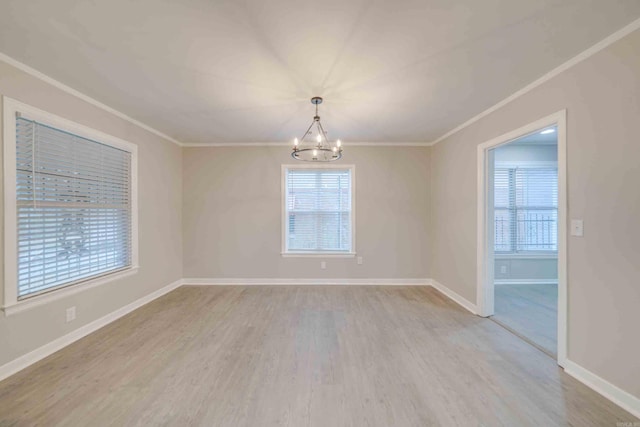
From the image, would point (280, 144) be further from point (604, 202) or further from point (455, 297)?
point (604, 202)

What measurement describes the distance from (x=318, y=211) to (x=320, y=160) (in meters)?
1.94

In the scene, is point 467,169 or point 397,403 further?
point 467,169

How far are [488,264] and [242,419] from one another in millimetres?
3110

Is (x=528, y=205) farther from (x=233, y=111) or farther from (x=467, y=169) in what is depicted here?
(x=233, y=111)

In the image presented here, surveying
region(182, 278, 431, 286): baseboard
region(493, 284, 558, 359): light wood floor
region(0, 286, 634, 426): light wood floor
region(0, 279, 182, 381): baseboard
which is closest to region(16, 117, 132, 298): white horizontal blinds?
region(0, 279, 182, 381): baseboard

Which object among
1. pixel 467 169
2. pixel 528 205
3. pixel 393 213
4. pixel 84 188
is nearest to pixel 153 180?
pixel 84 188

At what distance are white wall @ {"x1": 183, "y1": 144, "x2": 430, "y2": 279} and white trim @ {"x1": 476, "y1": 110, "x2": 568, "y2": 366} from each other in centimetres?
133

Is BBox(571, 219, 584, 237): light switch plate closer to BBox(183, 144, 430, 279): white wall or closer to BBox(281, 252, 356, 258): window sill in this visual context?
BBox(183, 144, 430, 279): white wall

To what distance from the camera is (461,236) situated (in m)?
3.64

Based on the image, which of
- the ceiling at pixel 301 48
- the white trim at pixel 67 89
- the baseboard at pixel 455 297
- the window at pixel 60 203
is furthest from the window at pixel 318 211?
the window at pixel 60 203

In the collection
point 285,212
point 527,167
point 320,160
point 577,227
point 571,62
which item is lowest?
point 577,227

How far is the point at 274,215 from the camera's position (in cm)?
456

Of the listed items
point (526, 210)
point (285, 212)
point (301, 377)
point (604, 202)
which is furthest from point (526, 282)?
point (301, 377)

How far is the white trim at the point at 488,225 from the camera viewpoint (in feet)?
6.94
